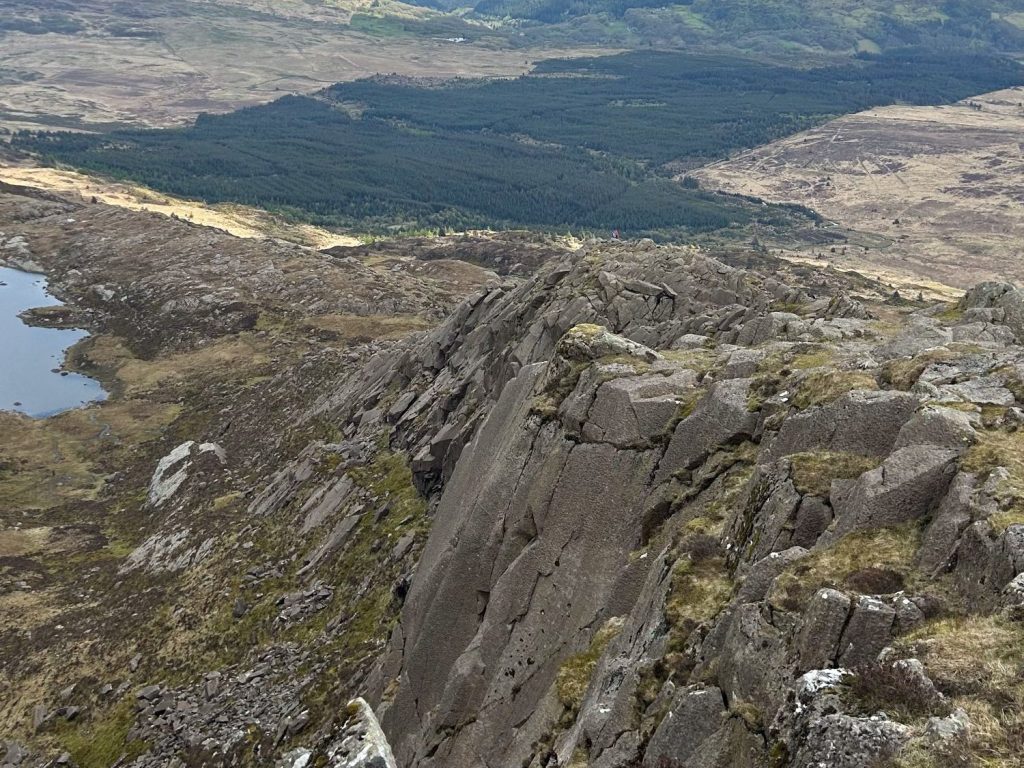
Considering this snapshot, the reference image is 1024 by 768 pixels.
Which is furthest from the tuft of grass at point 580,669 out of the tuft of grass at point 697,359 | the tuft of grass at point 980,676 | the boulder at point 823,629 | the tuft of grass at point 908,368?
the tuft of grass at point 697,359

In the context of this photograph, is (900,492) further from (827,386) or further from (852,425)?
(827,386)

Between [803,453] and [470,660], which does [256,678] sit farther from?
[803,453]

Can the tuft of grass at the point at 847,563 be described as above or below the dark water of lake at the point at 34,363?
above

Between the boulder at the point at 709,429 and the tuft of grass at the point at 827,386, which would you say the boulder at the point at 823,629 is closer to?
the tuft of grass at the point at 827,386

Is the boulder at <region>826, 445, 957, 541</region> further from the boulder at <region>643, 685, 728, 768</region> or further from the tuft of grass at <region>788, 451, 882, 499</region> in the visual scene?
Result: the boulder at <region>643, 685, 728, 768</region>

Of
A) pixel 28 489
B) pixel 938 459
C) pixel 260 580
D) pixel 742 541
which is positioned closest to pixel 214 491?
pixel 260 580

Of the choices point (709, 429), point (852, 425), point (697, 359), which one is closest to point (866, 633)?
point (852, 425)
